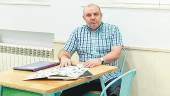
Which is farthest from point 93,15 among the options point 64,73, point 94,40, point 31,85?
point 31,85

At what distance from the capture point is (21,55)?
4.20m

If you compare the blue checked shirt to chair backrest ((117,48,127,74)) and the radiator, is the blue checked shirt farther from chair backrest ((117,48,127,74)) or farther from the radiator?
the radiator

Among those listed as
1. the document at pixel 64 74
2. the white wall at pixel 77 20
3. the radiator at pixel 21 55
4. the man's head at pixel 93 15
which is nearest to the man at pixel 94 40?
the man's head at pixel 93 15

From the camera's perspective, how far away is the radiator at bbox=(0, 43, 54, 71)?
158 inches

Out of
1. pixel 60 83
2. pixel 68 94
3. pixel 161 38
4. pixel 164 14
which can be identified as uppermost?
pixel 164 14

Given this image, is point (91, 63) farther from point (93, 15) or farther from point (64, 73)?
point (93, 15)

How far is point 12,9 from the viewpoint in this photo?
165 inches

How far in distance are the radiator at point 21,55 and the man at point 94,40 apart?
28.7 inches

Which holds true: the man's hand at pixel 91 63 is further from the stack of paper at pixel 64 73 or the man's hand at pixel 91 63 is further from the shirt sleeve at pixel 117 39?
the shirt sleeve at pixel 117 39

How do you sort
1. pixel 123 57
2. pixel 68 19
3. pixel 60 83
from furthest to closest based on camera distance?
pixel 68 19 < pixel 123 57 < pixel 60 83

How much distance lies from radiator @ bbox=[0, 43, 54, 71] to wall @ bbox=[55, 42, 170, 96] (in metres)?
1.04

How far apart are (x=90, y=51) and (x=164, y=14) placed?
2.43 ft

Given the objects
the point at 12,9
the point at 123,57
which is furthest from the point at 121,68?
the point at 12,9

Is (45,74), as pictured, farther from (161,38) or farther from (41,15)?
(41,15)
